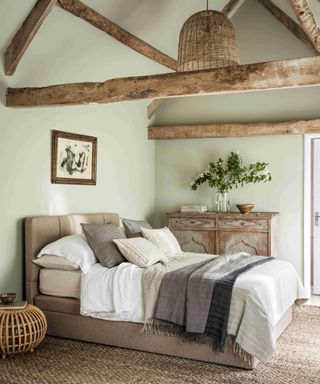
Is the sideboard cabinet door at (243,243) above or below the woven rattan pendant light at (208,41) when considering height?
below

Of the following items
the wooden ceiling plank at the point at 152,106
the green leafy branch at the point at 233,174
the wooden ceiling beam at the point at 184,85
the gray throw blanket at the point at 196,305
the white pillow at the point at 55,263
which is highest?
the wooden ceiling plank at the point at 152,106

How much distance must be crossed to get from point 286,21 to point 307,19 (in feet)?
4.83

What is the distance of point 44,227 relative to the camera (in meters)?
4.74

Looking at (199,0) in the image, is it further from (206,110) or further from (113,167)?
(113,167)

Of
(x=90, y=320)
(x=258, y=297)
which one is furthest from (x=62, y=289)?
(x=258, y=297)

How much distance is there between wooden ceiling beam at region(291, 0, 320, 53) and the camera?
15.9 ft

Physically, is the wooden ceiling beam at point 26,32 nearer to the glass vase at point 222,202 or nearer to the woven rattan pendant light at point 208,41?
the woven rattan pendant light at point 208,41

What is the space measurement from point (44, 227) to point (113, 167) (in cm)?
182

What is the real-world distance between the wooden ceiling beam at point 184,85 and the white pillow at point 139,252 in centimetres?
134

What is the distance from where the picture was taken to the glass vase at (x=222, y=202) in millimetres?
6871

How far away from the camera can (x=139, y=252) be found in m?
4.44

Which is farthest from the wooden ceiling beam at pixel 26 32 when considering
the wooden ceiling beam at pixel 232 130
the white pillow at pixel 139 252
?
the wooden ceiling beam at pixel 232 130

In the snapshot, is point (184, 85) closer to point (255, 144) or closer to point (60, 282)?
point (60, 282)

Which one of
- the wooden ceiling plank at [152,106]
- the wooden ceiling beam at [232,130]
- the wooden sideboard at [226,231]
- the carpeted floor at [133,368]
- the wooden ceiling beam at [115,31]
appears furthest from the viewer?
the wooden ceiling plank at [152,106]
